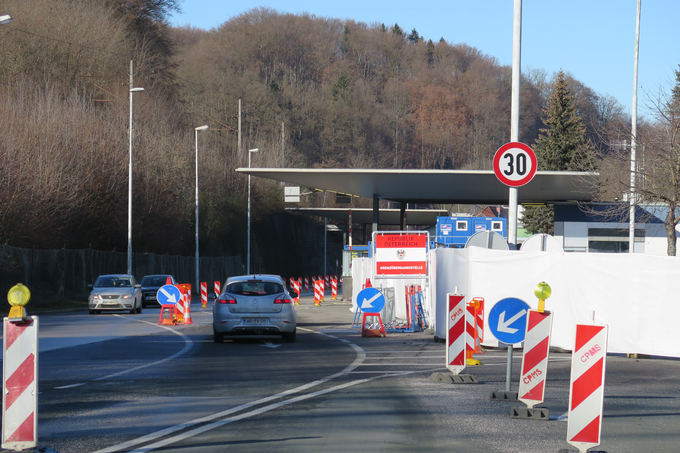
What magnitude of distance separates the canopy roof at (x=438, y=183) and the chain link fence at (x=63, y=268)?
31.3ft

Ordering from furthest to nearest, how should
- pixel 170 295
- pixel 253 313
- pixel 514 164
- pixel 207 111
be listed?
1. pixel 207 111
2. pixel 170 295
3. pixel 253 313
4. pixel 514 164

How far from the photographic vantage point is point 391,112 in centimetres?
9438

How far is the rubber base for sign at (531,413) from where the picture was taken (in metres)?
8.35

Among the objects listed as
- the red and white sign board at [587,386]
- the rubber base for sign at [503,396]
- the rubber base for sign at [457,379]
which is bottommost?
the rubber base for sign at [457,379]

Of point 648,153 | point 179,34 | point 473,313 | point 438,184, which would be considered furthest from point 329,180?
point 179,34

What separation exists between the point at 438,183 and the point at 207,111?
4678cm

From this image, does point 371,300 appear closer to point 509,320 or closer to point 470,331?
point 470,331

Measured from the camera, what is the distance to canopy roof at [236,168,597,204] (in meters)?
32.4

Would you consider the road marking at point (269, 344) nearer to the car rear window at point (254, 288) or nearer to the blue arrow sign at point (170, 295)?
the car rear window at point (254, 288)

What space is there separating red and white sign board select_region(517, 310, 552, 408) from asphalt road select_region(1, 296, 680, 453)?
1.13 feet

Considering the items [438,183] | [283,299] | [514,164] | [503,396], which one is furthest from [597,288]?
[438,183]

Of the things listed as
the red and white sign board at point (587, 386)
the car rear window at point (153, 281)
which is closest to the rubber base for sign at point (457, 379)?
the red and white sign board at point (587, 386)

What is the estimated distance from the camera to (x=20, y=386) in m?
6.57

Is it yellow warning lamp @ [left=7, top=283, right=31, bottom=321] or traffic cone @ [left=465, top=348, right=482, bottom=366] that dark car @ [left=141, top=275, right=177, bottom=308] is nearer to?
traffic cone @ [left=465, top=348, right=482, bottom=366]
